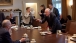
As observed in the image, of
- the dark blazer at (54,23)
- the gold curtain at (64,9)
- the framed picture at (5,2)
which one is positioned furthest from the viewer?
the framed picture at (5,2)

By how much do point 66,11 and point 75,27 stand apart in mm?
5076

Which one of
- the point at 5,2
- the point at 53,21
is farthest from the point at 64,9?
the point at 53,21

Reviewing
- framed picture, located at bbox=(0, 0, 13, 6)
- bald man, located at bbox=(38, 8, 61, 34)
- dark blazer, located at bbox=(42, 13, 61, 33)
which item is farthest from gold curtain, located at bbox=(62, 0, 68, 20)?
dark blazer, located at bbox=(42, 13, 61, 33)

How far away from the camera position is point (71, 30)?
4.21 m

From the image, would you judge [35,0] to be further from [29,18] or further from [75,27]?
[75,27]

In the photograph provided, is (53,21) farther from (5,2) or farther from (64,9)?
(5,2)

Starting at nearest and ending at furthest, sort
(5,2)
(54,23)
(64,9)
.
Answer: (54,23)
(64,9)
(5,2)

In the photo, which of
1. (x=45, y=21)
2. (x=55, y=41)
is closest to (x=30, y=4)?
(x=45, y=21)

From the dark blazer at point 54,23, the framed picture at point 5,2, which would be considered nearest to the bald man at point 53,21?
the dark blazer at point 54,23

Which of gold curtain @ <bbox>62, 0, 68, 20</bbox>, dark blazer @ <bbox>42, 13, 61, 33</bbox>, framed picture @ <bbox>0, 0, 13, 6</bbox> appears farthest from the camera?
framed picture @ <bbox>0, 0, 13, 6</bbox>

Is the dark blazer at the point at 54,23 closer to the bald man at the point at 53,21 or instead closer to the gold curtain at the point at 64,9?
the bald man at the point at 53,21

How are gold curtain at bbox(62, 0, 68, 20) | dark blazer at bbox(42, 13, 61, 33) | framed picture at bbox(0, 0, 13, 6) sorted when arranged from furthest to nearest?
framed picture at bbox(0, 0, 13, 6) → gold curtain at bbox(62, 0, 68, 20) → dark blazer at bbox(42, 13, 61, 33)

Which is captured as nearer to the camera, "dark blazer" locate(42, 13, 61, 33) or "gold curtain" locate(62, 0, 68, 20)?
"dark blazer" locate(42, 13, 61, 33)

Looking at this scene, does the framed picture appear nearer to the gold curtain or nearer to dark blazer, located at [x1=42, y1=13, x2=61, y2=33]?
the gold curtain
